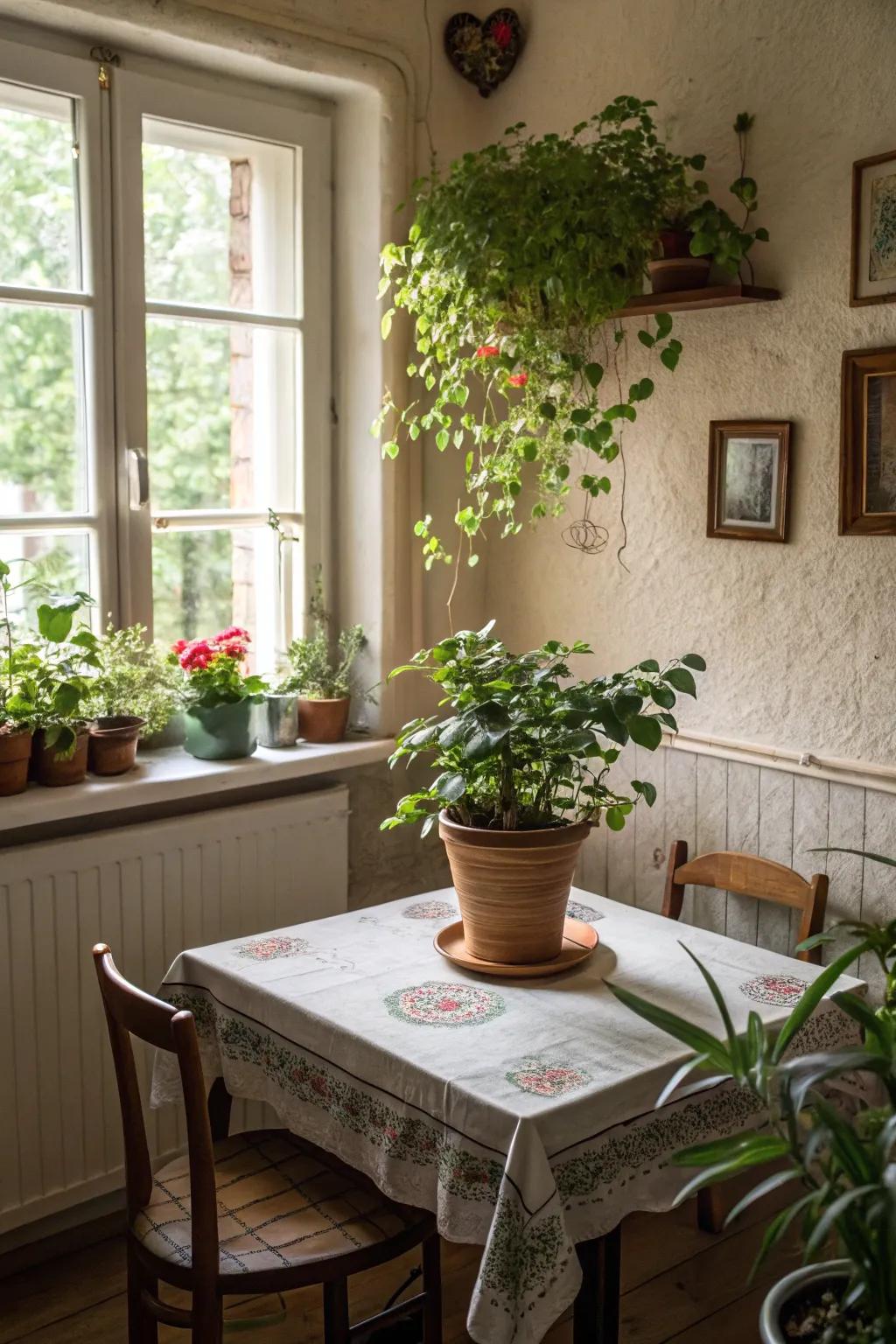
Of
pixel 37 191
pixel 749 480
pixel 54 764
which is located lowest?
pixel 54 764

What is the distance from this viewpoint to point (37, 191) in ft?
9.00

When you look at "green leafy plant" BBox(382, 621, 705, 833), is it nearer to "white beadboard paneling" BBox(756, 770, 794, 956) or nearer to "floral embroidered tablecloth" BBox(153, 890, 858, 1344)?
"floral embroidered tablecloth" BBox(153, 890, 858, 1344)

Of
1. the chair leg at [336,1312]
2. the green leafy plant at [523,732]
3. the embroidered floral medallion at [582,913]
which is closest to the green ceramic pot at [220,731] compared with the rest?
the green leafy plant at [523,732]

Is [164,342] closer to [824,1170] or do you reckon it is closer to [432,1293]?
[432,1293]

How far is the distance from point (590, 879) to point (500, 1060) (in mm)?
1391

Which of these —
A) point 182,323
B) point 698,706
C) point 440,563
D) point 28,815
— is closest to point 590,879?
point 698,706

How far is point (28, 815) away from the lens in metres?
2.54

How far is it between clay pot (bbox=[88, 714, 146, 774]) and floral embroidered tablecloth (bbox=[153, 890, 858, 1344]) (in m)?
0.60

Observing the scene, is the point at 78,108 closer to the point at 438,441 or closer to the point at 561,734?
the point at 438,441

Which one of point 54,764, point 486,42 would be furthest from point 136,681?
point 486,42

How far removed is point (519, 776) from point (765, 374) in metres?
1.09

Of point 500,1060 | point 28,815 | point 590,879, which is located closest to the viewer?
point 500,1060

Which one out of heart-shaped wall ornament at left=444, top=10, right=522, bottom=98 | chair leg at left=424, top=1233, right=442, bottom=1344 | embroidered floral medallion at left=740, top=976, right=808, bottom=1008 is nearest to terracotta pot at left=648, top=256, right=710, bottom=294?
heart-shaped wall ornament at left=444, top=10, right=522, bottom=98

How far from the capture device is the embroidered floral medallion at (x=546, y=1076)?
1.78 meters
